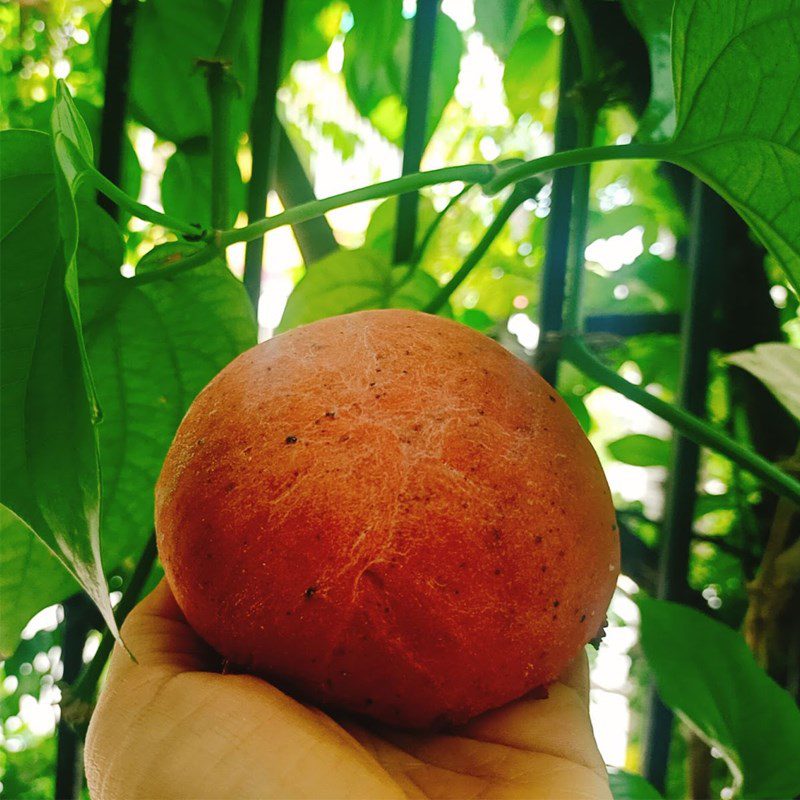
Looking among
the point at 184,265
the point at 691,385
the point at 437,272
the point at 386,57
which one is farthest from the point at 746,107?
the point at 437,272

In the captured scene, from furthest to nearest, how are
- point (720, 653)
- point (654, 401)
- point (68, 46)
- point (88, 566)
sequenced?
point (68, 46) → point (720, 653) → point (654, 401) → point (88, 566)

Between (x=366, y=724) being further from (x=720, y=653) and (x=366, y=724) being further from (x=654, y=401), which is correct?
→ (x=720, y=653)

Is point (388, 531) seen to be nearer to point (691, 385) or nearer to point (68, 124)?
point (68, 124)

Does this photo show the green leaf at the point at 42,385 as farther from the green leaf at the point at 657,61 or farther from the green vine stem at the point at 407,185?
the green leaf at the point at 657,61

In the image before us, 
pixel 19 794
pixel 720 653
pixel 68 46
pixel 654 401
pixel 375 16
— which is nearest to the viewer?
pixel 654 401

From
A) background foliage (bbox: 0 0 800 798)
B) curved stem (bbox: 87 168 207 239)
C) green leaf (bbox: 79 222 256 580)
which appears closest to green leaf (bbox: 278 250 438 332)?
background foliage (bbox: 0 0 800 798)

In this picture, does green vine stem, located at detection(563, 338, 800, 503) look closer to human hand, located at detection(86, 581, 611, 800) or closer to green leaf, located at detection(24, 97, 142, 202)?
human hand, located at detection(86, 581, 611, 800)

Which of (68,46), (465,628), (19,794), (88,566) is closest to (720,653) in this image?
(465,628)
